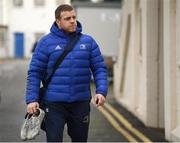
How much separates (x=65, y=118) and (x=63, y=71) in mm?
520

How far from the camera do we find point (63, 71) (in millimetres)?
6656

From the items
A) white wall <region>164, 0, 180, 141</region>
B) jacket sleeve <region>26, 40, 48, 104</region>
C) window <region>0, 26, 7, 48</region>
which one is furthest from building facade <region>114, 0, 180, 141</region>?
window <region>0, 26, 7, 48</region>

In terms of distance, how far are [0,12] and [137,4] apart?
4952 centimetres

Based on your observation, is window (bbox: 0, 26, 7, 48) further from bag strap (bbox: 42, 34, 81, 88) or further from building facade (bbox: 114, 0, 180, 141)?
bag strap (bbox: 42, 34, 81, 88)

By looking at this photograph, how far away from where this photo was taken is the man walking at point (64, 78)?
21.8 feet

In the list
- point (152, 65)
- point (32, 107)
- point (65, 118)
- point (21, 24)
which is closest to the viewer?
point (32, 107)

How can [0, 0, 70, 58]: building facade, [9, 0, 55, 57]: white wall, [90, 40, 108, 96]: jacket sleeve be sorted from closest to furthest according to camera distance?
1. [90, 40, 108, 96]: jacket sleeve
2. [9, 0, 55, 57]: white wall
3. [0, 0, 70, 58]: building facade

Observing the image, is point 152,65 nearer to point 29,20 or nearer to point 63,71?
point 63,71

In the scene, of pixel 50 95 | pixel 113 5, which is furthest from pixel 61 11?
pixel 113 5

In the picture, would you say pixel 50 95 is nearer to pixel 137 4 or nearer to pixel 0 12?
pixel 137 4

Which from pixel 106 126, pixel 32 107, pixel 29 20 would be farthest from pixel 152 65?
pixel 29 20

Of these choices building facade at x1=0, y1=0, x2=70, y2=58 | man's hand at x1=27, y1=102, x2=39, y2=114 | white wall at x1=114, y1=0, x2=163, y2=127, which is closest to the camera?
man's hand at x1=27, y1=102, x2=39, y2=114

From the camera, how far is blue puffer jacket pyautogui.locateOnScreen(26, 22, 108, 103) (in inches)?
262

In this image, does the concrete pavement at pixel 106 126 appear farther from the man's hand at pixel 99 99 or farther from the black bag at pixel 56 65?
the man's hand at pixel 99 99
